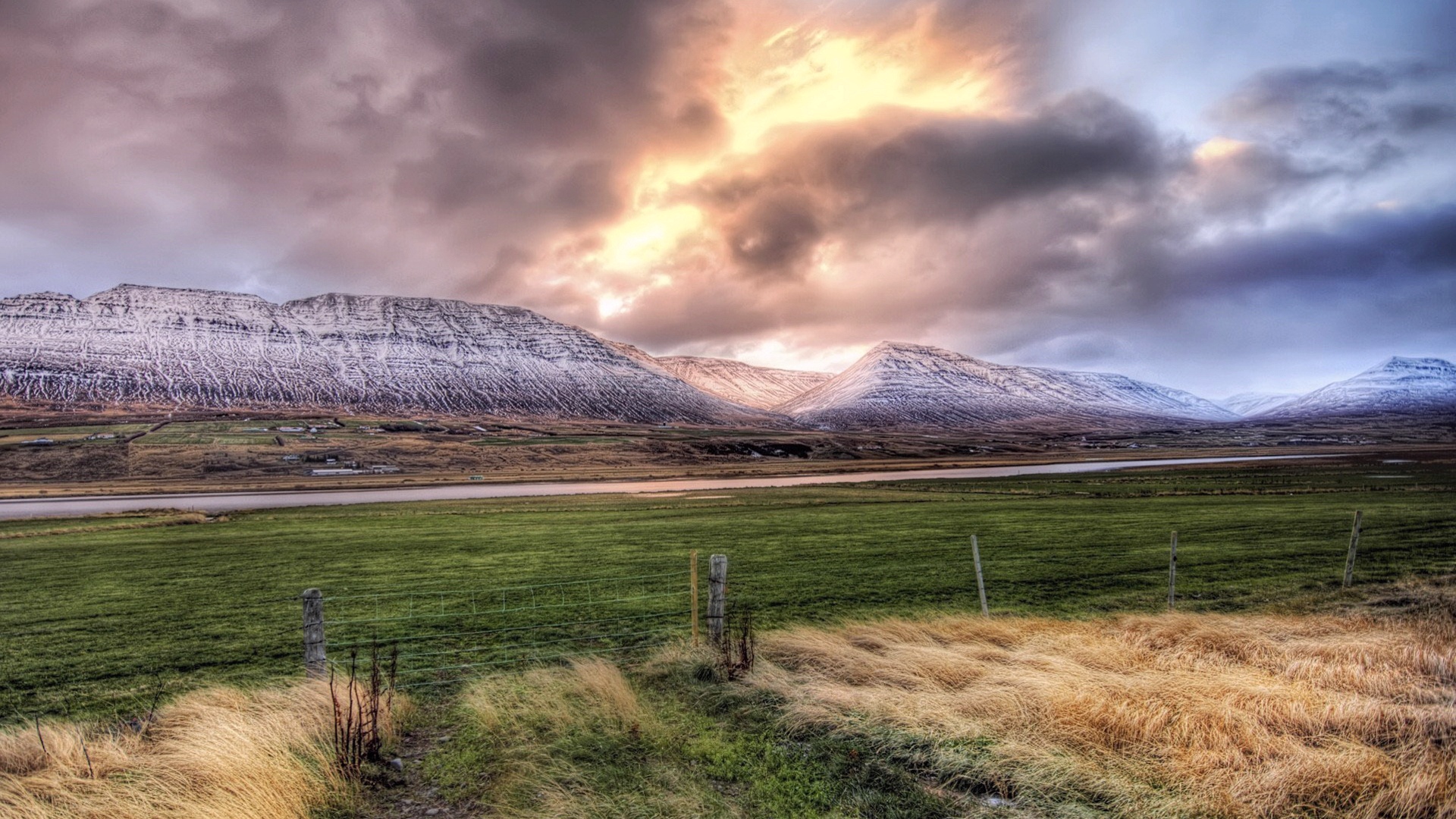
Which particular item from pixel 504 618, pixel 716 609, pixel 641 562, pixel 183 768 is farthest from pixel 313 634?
pixel 641 562

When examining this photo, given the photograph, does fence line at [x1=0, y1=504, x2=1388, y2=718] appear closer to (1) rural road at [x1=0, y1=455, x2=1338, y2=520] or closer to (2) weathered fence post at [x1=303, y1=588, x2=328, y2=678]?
(2) weathered fence post at [x1=303, y1=588, x2=328, y2=678]

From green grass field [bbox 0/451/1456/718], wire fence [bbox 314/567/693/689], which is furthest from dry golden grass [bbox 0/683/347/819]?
green grass field [bbox 0/451/1456/718]

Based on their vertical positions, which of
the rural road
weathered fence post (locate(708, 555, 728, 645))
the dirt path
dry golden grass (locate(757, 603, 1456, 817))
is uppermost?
weathered fence post (locate(708, 555, 728, 645))

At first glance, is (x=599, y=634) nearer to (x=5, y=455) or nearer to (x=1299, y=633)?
(x=1299, y=633)

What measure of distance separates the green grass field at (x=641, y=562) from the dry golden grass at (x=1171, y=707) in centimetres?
498

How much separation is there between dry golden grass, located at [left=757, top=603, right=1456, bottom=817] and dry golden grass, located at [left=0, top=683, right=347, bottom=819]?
16.3 feet

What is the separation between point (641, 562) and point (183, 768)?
17779 millimetres

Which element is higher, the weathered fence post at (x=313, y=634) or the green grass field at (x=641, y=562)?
the weathered fence post at (x=313, y=634)

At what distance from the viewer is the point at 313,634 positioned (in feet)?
30.5

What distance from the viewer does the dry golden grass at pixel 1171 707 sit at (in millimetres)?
5609

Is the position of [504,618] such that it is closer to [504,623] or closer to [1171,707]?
[504,623]

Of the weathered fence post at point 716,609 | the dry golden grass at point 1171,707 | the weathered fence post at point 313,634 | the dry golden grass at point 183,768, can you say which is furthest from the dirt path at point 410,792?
the weathered fence post at point 716,609

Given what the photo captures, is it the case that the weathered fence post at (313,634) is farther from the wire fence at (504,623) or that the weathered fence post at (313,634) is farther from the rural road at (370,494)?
the rural road at (370,494)

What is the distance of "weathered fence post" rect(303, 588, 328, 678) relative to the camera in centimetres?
917
